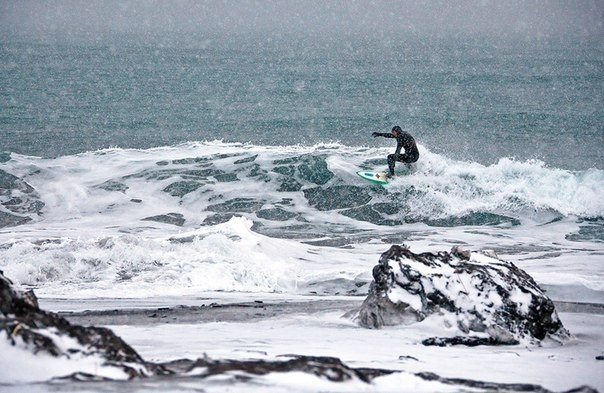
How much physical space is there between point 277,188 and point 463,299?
15233mm

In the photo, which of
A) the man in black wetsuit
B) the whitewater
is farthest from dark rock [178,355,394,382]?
the man in black wetsuit

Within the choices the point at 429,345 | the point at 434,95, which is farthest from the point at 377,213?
the point at 434,95

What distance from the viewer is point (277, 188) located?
76.3 ft

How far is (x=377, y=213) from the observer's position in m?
21.2

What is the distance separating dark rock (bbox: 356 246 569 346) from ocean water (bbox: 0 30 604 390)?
0.98 meters

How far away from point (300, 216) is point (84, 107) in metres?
26.5

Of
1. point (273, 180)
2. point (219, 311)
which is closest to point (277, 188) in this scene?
point (273, 180)

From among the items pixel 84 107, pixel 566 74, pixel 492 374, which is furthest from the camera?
pixel 566 74

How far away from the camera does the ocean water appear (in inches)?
527

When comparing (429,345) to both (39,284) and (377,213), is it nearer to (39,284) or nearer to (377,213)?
(39,284)

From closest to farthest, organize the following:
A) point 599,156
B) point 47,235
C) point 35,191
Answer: point 47,235 → point 35,191 → point 599,156

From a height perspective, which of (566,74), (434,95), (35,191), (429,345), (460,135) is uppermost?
(566,74)

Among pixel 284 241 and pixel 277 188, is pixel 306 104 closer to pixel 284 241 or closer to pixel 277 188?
pixel 277 188

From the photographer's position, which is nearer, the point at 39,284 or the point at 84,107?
the point at 39,284
